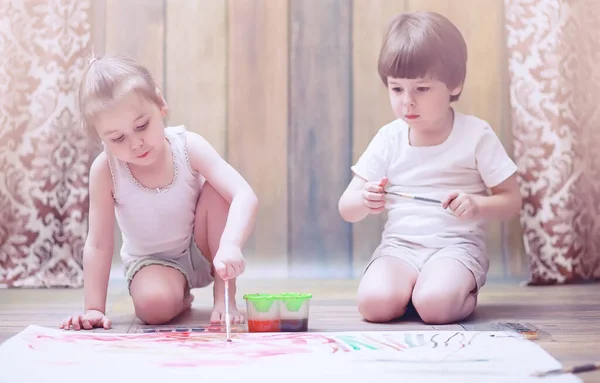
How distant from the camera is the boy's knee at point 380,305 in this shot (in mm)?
1363

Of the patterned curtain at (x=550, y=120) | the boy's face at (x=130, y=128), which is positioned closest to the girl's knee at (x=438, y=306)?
the boy's face at (x=130, y=128)

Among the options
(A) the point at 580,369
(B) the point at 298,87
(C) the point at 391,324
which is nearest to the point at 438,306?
(C) the point at 391,324

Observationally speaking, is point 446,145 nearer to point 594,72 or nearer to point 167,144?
point 167,144

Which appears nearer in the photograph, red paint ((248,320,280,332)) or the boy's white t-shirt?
red paint ((248,320,280,332))

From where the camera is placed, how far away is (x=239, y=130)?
6.82ft

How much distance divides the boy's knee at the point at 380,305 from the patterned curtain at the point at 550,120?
67cm

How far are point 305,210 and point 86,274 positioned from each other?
2.61 ft

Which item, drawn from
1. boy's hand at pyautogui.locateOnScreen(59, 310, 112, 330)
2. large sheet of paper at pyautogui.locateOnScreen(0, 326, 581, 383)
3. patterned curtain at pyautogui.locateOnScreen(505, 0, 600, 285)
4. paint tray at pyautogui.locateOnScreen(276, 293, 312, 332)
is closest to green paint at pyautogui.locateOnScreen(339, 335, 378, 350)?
large sheet of paper at pyautogui.locateOnScreen(0, 326, 581, 383)

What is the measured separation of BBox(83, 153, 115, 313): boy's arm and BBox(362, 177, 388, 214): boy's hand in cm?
45

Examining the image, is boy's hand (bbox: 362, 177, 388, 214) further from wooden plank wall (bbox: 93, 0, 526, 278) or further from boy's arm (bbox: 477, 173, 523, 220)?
wooden plank wall (bbox: 93, 0, 526, 278)

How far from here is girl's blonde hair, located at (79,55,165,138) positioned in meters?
1.30

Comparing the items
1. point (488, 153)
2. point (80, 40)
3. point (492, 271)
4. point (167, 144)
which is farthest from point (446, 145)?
point (80, 40)

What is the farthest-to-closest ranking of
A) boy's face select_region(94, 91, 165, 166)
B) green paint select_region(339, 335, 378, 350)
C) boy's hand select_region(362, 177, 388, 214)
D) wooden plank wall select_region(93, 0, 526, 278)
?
wooden plank wall select_region(93, 0, 526, 278) → boy's hand select_region(362, 177, 388, 214) → boy's face select_region(94, 91, 165, 166) → green paint select_region(339, 335, 378, 350)

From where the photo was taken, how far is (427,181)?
1507mm
